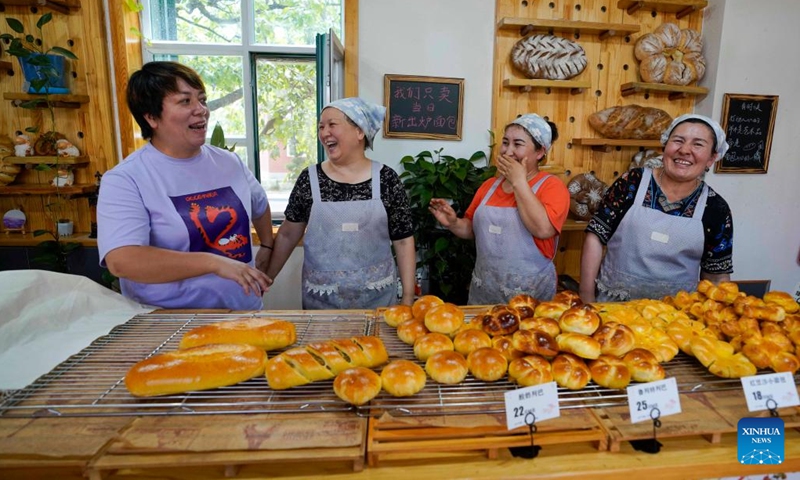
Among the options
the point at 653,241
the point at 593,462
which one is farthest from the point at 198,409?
the point at 653,241

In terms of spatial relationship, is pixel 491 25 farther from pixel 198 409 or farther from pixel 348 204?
pixel 198 409

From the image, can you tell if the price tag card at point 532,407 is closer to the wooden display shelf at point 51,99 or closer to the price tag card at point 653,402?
the price tag card at point 653,402

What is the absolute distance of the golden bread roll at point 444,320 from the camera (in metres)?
1.42

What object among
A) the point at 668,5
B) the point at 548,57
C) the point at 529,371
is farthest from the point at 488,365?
the point at 668,5

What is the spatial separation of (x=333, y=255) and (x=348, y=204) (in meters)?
0.28

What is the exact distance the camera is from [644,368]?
1207mm

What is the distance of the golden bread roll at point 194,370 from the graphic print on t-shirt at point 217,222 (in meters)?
0.73

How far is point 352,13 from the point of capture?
11.8 feet

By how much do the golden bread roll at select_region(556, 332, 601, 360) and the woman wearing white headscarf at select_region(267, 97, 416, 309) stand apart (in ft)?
3.61

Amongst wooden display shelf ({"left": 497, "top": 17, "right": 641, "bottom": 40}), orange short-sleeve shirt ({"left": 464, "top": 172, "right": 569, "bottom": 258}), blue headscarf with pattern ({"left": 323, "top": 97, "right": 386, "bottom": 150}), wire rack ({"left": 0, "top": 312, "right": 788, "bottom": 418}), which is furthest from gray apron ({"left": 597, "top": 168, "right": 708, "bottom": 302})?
wooden display shelf ({"left": 497, "top": 17, "right": 641, "bottom": 40})

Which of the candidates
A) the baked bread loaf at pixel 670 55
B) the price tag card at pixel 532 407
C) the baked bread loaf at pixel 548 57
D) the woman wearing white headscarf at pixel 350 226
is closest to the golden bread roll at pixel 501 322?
the price tag card at pixel 532 407

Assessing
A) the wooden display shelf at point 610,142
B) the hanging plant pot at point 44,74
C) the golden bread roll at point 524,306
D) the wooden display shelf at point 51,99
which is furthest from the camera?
the wooden display shelf at point 610,142

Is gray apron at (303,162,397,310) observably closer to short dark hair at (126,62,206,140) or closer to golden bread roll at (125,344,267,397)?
short dark hair at (126,62,206,140)

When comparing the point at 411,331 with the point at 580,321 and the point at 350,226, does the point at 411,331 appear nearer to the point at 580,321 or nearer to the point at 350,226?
the point at 580,321
